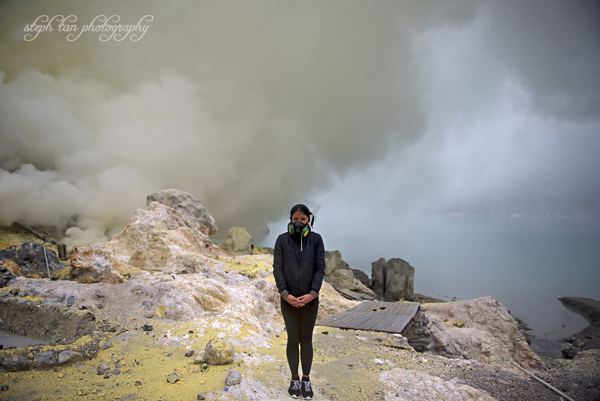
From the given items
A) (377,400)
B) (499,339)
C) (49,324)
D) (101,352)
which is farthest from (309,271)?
(499,339)

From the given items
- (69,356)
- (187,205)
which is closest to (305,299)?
(69,356)

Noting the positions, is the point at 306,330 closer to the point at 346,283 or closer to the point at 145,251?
the point at 145,251

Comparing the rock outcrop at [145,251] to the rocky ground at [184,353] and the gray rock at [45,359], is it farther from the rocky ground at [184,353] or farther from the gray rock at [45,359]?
the gray rock at [45,359]

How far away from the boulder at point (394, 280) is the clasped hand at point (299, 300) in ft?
75.7

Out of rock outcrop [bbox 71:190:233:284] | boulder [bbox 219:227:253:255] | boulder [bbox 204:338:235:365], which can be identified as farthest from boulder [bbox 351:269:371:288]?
boulder [bbox 204:338:235:365]

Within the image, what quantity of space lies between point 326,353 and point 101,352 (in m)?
3.47

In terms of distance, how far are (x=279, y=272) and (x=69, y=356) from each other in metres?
2.56

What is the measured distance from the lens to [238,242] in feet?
64.9

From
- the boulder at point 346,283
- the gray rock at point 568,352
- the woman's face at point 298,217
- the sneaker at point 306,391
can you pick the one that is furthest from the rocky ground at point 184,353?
the gray rock at point 568,352

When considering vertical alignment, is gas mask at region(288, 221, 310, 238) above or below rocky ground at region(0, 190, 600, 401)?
above

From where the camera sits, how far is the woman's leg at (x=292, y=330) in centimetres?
323

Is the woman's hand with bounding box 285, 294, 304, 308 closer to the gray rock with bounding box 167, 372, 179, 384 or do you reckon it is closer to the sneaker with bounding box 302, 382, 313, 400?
the sneaker with bounding box 302, 382, 313, 400

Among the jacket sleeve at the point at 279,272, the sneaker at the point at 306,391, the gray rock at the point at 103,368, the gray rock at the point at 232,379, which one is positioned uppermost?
the jacket sleeve at the point at 279,272

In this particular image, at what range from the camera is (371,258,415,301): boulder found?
24.1m
